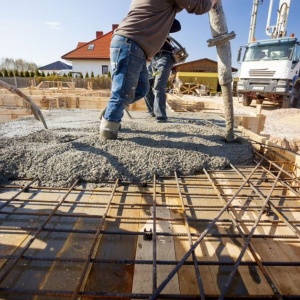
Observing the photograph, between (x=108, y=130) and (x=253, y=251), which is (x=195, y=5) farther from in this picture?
(x=253, y=251)

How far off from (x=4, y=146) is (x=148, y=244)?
1.58m

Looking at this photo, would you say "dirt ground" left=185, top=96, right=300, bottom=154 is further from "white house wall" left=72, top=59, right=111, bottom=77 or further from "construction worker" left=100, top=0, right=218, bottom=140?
"white house wall" left=72, top=59, right=111, bottom=77

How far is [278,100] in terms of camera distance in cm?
1225

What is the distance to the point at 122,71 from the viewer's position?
201 cm

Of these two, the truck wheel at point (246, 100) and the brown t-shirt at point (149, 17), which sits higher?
the brown t-shirt at point (149, 17)

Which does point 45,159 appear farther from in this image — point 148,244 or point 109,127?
point 148,244

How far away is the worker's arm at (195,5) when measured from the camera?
6.32 ft

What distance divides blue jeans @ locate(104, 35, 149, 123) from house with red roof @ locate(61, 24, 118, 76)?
27.4 m

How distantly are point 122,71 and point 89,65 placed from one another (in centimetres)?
2884

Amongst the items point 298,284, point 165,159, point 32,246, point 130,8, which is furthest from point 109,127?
point 298,284

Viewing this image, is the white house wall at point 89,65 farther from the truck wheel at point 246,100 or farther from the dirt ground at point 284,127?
the dirt ground at point 284,127

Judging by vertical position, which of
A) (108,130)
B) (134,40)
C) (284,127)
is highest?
(134,40)

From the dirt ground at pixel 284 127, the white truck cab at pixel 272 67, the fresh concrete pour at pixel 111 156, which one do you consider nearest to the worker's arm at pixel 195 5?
the fresh concrete pour at pixel 111 156

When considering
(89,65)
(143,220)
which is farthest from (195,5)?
(89,65)
